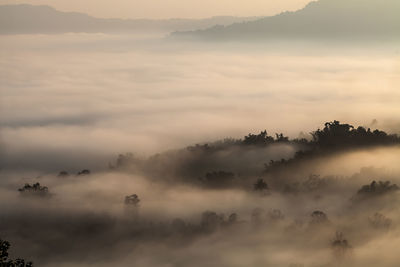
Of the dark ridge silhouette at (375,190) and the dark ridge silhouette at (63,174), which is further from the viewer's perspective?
the dark ridge silhouette at (63,174)

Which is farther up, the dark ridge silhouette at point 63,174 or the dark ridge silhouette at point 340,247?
the dark ridge silhouette at point 63,174

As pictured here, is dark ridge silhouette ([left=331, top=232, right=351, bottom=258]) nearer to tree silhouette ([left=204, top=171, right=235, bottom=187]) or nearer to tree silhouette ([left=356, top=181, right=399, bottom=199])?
tree silhouette ([left=356, top=181, right=399, bottom=199])

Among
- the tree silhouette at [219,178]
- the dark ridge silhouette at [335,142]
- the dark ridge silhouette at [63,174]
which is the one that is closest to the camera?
the tree silhouette at [219,178]

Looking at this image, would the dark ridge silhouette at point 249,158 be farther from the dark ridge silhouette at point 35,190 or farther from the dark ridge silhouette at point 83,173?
the dark ridge silhouette at point 35,190

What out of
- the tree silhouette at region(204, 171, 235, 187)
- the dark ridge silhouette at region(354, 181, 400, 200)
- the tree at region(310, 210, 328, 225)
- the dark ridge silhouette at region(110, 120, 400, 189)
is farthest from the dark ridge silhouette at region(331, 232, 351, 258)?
the tree silhouette at region(204, 171, 235, 187)

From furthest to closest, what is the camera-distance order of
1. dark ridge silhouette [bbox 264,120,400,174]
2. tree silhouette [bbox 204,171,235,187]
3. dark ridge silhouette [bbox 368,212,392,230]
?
dark ridge silhouette [bbox 264,120,400,174], tree silhouette [bbox 204,171,235,187], dark ridge silhouette [bbox 368,212,392,230]

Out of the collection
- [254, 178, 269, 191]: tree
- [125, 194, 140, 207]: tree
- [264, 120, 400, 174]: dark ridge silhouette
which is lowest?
[125, 194, 140, 207]: tree

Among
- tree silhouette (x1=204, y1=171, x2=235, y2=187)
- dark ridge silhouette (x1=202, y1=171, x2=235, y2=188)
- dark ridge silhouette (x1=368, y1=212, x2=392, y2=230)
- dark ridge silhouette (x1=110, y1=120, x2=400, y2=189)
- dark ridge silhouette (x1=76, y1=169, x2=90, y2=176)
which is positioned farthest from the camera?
dark ridge silhouette (x1=76, y1=169, x2=90, y2=176)

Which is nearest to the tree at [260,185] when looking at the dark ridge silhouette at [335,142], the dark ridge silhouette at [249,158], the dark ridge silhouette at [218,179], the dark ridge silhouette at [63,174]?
the dark ridge silhouette at [249,158]

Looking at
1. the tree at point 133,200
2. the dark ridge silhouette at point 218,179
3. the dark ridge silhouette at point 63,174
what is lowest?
the tree at point 133,200

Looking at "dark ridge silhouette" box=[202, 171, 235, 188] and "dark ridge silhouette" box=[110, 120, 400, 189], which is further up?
"dark ridge silhouette" box=[110, 120, 400, 189]

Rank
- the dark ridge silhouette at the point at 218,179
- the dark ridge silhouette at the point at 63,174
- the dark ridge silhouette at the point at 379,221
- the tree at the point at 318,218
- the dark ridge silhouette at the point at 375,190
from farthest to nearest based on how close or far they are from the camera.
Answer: the dark ridge silhouette at the point at 63,174 → the dark ridge silhouette at the point at 218,179 → the dark ridge silhouette at the point at 375,190 → the tree at the point at 318,218 → the dark ridge silhouette at the point at 379,221

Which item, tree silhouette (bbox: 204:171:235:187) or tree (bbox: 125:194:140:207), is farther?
tree silhouette (bbox: 204:171:235:187)
